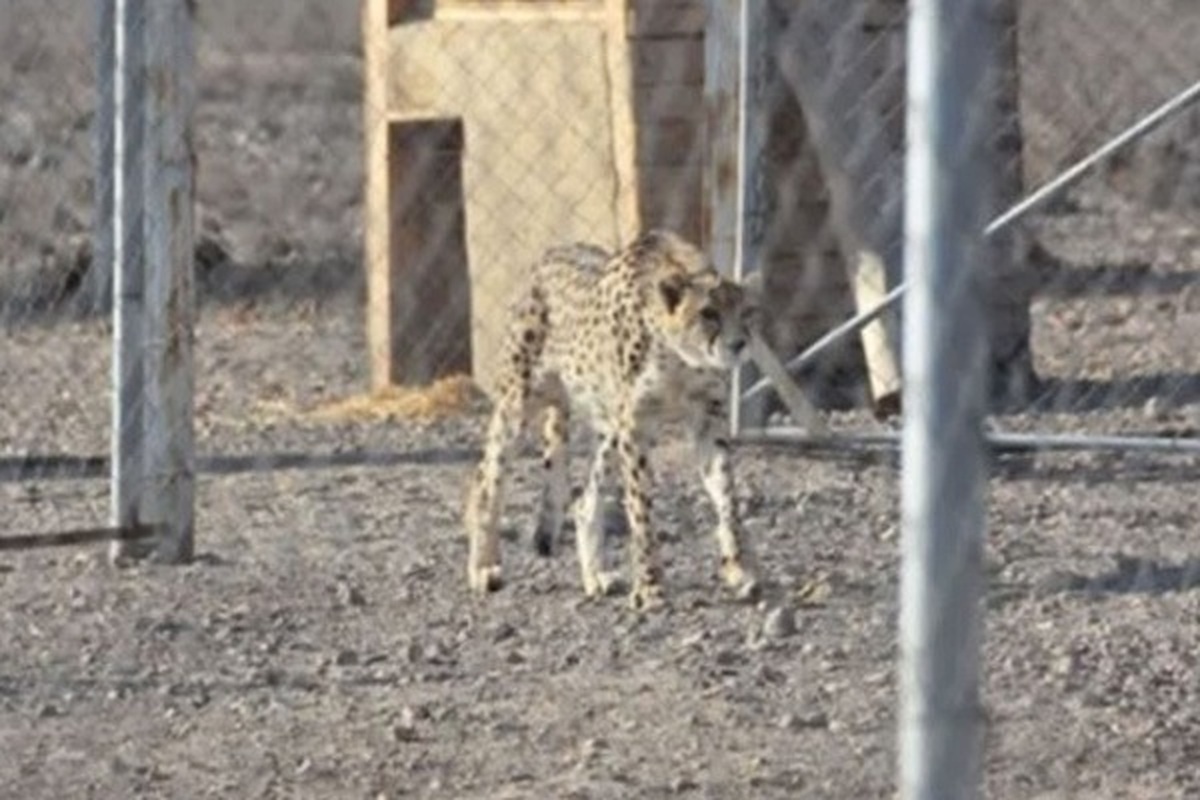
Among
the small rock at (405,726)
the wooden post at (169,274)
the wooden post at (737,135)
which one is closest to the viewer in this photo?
the small rock at (405,726)

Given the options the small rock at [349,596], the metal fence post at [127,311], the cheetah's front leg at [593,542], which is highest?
the metal fence post at [127,311]

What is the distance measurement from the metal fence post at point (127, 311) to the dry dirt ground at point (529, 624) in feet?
0.66

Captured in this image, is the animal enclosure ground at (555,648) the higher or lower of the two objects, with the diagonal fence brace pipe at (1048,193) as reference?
lower

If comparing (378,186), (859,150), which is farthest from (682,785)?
(378,186)

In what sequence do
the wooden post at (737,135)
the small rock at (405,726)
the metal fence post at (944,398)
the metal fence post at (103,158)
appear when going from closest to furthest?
the metal fence post at (944,398) → the small rock at (405,726) → the wooden post at (737,135) → the metal fence post at (103,158)

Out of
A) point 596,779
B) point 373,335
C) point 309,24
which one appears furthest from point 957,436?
point 309,24

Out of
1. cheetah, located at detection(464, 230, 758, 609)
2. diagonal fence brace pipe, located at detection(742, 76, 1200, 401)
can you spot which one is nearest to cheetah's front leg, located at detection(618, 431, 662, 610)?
cheetah, located at detection(464, 230, 758, 609)

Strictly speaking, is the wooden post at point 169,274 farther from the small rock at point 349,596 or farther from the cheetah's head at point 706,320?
the cheetah's head at point 706,320

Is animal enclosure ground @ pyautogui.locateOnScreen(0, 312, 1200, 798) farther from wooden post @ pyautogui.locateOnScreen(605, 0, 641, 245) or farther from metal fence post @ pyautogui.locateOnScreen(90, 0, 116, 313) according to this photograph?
metal fence post @ pyautogui.locateOnScreen(90, 0, 116, 313)

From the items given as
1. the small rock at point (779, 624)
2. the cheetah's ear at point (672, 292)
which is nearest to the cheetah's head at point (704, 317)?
the cheetah's ear at point (672, 292)

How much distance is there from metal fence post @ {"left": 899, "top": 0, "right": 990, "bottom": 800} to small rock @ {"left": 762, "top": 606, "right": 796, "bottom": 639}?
170 inches

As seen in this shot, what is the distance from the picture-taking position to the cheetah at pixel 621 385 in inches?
352

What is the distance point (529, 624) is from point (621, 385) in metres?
0.74

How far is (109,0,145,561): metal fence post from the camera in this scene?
8.95 metres
